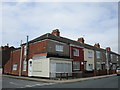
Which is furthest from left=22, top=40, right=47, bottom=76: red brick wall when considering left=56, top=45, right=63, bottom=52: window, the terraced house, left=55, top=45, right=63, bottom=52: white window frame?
left=56, top=45, right=63, bottom=52: window

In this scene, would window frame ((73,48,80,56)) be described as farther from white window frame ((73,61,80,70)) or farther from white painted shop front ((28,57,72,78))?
white painted shop front ((28,57,72,78))

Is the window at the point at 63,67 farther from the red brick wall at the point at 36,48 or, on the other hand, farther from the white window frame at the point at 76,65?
the red brick wall at the point at 36,48

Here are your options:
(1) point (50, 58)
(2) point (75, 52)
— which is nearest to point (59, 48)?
(1) point (50, 58)

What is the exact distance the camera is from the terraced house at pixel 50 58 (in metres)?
24.1

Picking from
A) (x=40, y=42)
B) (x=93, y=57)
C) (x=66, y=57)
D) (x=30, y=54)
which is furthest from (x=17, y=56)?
(x=93, y=57)

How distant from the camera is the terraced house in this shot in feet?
79.0

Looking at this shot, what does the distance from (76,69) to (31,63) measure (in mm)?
8762

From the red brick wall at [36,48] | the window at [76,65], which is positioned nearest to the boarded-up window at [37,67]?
the red brick wall at [36,48]

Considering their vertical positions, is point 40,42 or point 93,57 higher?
point 40,42

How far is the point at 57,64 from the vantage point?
2456cm

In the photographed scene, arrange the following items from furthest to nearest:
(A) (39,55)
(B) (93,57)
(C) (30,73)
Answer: (B) (93,57), (C) (30,73), (A) (39,55)

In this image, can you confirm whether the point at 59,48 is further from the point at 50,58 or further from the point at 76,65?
the point at 76,65

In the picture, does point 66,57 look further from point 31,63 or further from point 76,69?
point 31,63

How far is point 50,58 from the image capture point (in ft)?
76.0
